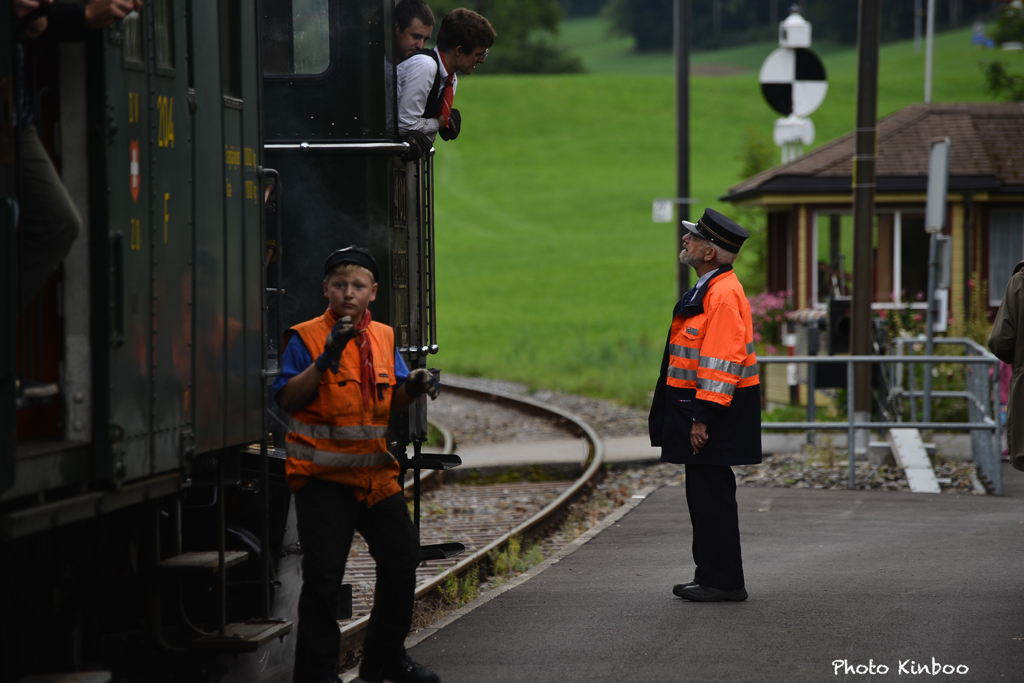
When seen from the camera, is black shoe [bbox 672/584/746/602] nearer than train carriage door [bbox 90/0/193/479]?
No

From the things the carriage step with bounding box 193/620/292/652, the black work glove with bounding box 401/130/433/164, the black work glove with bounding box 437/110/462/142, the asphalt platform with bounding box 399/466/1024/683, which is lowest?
the asphalt platform with bounding box 399/466/1024/683

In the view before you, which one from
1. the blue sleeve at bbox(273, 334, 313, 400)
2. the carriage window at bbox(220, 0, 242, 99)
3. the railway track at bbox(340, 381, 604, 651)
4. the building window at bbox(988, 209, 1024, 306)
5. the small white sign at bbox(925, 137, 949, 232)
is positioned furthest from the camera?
the building window at bbox(988, 209, 1024, 306)

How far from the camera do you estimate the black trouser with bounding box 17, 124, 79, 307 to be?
3553 mm

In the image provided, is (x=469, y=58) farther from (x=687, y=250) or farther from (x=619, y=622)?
(x=619, y=622)

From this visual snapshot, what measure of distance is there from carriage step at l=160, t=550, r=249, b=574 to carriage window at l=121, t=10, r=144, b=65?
180 cm

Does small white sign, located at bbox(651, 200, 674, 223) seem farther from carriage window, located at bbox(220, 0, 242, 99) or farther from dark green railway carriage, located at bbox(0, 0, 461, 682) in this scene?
carriage window, located at bbox(220, 0, 242, 99)

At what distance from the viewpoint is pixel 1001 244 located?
19203mm

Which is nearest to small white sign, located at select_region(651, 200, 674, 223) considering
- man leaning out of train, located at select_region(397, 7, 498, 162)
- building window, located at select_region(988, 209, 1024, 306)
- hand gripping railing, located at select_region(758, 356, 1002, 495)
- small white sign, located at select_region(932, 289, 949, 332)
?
small white sign, located at select_region(932, 289, 949, 332)

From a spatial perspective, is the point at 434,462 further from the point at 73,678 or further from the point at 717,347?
the point at 73,678

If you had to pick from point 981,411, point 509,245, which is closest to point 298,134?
point 981,411

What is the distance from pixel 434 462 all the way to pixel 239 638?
1.80m

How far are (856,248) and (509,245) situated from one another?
4610 cm

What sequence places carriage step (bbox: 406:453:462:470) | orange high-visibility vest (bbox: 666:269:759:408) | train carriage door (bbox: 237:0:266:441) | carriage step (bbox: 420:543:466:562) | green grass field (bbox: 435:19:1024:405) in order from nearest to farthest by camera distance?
train carriage door (bbox: 237:0:266:441) → carriage step (bbox: 420:543:466:562) → carriage step (bbox: 406:453:462:470) → orange high-visibility vest (bbox: 666:269:759:408) → green grass field (bbox: 435:19:1024:405)

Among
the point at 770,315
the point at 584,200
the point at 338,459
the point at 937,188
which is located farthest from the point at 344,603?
the point at 584,200
